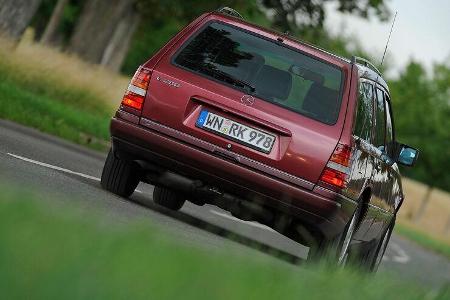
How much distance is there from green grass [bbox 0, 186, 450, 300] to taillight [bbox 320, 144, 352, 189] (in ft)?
15.9

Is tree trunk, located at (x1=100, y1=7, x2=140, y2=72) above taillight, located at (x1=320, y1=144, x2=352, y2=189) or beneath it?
beneath

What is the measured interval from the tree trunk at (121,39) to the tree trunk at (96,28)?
34.9ft

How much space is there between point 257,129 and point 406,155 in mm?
2700

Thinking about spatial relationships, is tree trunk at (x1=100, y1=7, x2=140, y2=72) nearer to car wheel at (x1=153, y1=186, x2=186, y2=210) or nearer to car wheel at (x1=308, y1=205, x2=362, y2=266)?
car wheel at (x1=153, y1=186, x2=186, y2=210)

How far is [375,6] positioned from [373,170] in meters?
28.5

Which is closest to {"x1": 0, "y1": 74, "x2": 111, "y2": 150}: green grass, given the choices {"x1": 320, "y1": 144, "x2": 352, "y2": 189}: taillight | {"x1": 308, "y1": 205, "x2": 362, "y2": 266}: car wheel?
{"x1": 308, "y1": 205, "x2": 362, "y2": 266}: car wheel

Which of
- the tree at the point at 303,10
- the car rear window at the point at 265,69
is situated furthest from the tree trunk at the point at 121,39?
the car rear window at the point at 265,69

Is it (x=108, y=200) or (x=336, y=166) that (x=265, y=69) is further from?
(x=108, y=200)

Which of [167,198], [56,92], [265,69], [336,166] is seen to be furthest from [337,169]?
[56,92]

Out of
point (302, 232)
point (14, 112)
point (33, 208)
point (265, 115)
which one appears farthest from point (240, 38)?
point (14, 112)

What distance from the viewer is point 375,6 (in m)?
40.1

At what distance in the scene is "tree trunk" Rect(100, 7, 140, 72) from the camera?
51584 mm

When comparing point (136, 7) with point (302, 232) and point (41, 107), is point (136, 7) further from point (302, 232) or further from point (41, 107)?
point (302, 232)

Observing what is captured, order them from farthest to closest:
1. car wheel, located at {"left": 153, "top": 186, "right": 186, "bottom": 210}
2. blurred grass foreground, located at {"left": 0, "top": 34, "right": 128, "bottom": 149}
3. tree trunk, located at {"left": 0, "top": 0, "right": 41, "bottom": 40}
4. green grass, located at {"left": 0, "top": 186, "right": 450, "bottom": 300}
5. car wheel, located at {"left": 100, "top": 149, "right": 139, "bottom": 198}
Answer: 1. tree trunk, located at {"left": 0, "top": 0, "right": 41, "bottom": 40}
2. blurred grass foreground, located at {"left": 0, "top": 34, "right": 128, "bottom": 149}
3. car wheel, located at {"left": 153, "top": 186, "right": 186, "bottom": 210}
4. car wheel, located at {"left": 100, "top": 149, "right": 139, "bottom": 198}
5. green grass, located at {"left": 0, "top": 186, "right": 450, "bottom": 300}
